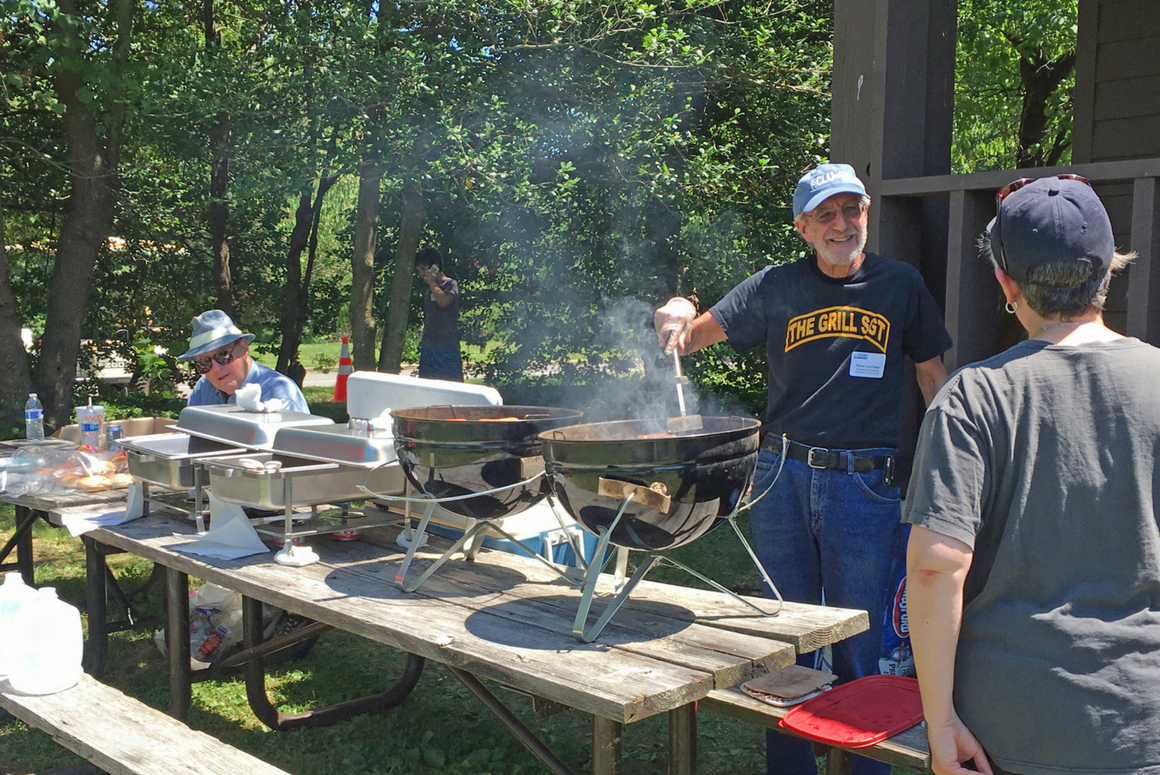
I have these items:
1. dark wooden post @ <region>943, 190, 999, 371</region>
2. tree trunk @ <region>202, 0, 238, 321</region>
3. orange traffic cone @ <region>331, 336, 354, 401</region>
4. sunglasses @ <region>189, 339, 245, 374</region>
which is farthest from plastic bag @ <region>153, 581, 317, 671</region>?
tree trunk @ <region>202, 0, 238, 321</region>

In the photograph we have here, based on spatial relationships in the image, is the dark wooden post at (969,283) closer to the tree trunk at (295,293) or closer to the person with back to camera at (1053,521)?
the person with back to camera at (1053,521)

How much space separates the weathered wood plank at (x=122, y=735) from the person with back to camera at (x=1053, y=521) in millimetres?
1796

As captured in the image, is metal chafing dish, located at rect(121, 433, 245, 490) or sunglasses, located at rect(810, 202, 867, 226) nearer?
sunglasses, located at rect(810, 202, 867, 226)

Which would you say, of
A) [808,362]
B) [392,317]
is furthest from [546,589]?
[392,317]

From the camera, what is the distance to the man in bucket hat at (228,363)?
13.9ft

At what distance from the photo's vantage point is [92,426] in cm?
477

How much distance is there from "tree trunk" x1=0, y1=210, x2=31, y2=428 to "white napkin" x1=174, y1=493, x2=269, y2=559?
7.79m

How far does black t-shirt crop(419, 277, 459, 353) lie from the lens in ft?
25.1

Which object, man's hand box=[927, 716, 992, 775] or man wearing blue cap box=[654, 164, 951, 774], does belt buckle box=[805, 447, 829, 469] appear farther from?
man's hand box=[927, 716, 992, 775]

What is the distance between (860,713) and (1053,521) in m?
0.98

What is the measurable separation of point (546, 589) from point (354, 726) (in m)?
1.68

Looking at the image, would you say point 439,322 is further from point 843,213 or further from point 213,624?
point 843,213

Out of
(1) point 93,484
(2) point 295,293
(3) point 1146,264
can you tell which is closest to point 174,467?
(1) point 93,484

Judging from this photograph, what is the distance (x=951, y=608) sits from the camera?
161 centimetres
